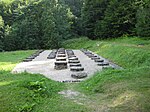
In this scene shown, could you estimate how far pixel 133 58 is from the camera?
17188 millimetres

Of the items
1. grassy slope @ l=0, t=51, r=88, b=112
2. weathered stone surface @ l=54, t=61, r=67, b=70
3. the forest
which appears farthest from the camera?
the forest

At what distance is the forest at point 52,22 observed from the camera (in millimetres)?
37156

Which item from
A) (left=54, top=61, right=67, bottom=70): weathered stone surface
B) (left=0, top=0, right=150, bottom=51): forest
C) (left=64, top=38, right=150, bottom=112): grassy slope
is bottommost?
(left=54, top=61, right=67, bottom=70): weathered stone surface

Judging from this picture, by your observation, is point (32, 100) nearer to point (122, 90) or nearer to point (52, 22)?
point (122, 90)

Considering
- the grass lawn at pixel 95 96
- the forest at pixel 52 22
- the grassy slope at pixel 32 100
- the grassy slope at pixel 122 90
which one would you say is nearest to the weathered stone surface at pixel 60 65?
the grassy slope at pixel 122 90

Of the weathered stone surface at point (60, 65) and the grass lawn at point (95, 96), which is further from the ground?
the grass lawn at point (95, 96)

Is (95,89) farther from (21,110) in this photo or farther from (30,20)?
(30,20)

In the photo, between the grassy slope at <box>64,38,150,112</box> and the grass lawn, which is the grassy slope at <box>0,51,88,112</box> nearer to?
the grass lawn

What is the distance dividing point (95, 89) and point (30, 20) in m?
35.7

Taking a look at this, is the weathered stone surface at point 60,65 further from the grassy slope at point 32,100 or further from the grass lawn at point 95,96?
the grassy slope at point 32,100

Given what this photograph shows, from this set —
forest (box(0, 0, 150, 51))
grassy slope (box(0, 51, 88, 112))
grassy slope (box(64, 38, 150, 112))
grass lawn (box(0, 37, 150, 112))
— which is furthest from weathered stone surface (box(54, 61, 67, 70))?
forest (box(0, 0, 150, 51))

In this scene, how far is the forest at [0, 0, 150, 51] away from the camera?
122 feet

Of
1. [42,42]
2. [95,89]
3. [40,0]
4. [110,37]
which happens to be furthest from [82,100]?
[40,0]

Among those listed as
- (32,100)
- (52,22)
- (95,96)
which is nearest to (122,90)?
(95,96)
